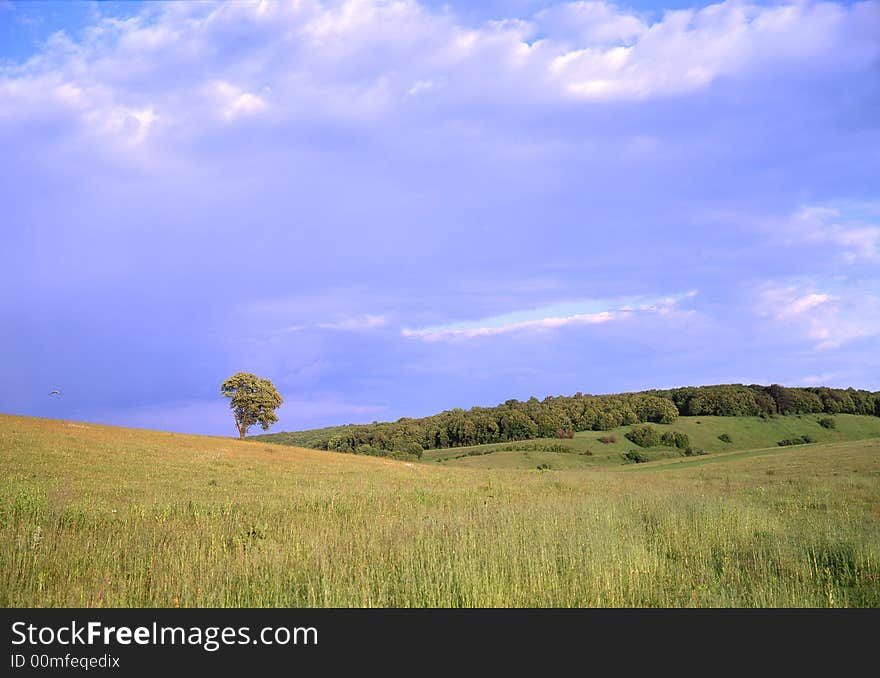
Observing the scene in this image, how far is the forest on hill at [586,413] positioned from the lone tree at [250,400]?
30946 mm

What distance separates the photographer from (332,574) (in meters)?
7.53

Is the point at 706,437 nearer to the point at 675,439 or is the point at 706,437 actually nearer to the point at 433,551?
the point at 675,439

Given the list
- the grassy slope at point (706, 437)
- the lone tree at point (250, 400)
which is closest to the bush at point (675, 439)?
the grassy slope at point (706, 437)

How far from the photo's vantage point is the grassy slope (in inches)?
2904

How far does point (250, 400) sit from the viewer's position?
66062 millimetres

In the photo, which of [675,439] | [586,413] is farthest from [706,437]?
[586,413]

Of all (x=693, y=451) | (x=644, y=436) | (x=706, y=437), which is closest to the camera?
(x=693, y=451)

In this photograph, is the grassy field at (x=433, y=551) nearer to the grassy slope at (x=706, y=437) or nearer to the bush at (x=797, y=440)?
the grassy slope at (x=706, y=437)

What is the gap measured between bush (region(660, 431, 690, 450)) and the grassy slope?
5.69 ft

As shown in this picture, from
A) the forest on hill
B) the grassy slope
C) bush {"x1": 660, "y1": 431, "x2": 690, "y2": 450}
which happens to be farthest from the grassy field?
the forest on hill

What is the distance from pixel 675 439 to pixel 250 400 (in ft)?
203
